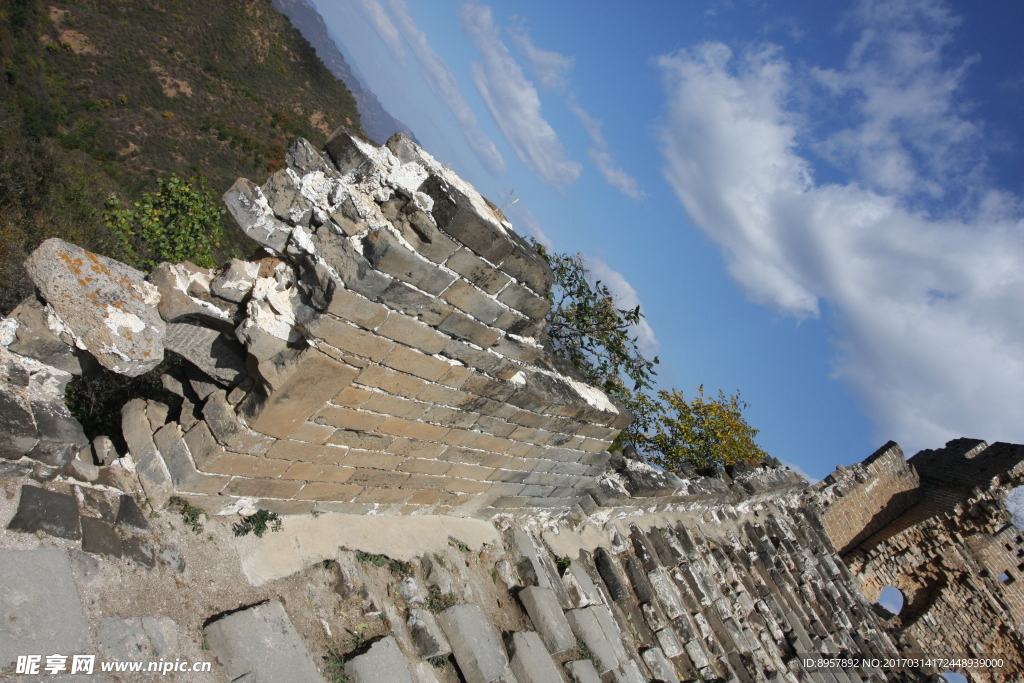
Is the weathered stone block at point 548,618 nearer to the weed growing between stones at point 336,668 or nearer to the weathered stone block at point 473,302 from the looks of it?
the weed growing between stones at point 336,668

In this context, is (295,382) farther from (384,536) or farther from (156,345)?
(384,536)

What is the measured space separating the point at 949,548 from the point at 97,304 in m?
15.2

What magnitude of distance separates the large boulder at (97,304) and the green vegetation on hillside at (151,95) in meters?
15.2

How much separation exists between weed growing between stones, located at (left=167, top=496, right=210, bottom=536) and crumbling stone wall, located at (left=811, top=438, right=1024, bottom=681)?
41.0 ft

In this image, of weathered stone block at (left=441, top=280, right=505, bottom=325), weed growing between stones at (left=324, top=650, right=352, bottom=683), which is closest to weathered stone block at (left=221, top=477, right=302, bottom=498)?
weed growing between stones at (left=324, top=650, right=352, bottom=683)

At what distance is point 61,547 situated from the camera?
7.26 ft

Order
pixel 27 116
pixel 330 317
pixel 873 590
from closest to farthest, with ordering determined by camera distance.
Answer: pixel 330 317, pixel 873 590, pixel 27 116

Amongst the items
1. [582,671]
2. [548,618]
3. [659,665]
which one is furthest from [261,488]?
[659,665]

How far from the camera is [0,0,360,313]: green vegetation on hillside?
2442 centimetres

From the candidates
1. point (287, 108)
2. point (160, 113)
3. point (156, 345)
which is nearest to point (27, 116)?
point (160, 113)

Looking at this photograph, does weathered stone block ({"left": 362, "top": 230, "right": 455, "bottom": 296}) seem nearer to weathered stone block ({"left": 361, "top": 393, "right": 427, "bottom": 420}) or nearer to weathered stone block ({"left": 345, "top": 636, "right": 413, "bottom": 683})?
weathered stone block ({"left": 361, "top": 393, "right": 427, "bottom": 420})

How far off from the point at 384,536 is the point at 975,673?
40.7 ft

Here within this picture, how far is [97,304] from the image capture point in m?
2.61

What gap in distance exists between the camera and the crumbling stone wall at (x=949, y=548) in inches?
424
